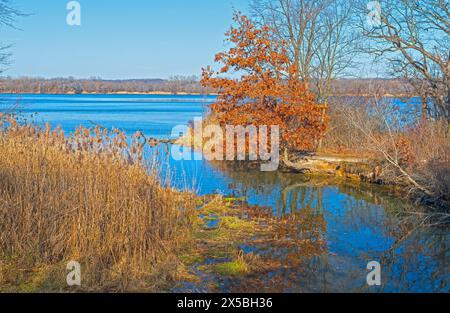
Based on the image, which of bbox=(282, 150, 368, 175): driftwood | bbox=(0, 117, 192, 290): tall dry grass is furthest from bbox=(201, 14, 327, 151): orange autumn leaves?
bbox=(0, 117, 192, 290): tall dry grass

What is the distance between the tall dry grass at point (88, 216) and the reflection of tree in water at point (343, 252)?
1.57 metres

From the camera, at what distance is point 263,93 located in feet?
48.0

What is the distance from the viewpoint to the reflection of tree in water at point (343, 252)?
614 centimetres

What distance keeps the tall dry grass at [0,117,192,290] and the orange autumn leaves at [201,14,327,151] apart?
7.25 m

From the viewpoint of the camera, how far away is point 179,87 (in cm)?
11044

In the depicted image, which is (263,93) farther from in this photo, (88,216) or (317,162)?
(88,216)

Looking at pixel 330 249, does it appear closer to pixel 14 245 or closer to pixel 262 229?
pixel 262 229

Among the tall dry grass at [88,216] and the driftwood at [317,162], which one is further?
the driftwood at [317,162]

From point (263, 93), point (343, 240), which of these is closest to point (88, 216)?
point (343, 240)

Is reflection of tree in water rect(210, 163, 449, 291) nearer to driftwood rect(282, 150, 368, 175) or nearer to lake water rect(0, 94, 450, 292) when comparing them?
lake water rect(0, 94, 450, 292)

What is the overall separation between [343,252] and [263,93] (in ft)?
26.4

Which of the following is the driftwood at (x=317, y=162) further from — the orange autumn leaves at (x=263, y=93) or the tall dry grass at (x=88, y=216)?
the tall dry grass at (x=88, y=216)

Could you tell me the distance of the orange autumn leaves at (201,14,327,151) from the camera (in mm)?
14727

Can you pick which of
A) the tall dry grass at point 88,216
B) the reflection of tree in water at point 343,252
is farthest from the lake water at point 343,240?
the tall dry grass at point 88,216
